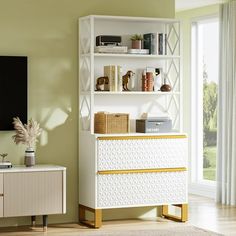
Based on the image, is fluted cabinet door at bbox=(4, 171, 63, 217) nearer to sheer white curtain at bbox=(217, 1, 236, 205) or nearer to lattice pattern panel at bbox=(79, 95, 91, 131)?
lattice pattern panel at bbox=(79, 95, 91, 131)

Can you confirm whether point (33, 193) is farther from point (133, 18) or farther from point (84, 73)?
point (133, 18)

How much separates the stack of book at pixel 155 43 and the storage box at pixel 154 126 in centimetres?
71

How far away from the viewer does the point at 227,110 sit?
870cm

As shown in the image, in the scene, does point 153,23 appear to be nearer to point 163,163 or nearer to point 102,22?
point 102,22

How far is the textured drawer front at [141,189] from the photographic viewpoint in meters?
7.09

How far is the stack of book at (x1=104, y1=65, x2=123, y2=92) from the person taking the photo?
7258mm

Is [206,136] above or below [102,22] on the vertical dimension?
below

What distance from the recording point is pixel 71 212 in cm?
746

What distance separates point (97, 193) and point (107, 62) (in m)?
1.39

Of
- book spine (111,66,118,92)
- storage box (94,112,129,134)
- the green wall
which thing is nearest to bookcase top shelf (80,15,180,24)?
the green wall

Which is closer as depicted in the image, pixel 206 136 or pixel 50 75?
pixel 50 75

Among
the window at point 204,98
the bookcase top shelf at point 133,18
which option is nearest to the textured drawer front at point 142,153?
the bookcase top shelf at point 133,18

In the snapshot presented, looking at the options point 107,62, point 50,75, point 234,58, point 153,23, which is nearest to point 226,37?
point 234,58

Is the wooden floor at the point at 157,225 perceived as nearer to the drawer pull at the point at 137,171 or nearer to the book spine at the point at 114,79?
the drawer pull at the point at 137,171
